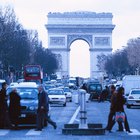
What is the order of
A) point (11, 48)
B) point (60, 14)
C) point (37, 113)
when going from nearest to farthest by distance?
point (37, 113) < point (11, 48) < point (60, 14)

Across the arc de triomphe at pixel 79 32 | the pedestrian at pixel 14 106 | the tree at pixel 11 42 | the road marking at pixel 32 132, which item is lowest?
the road marking at pixel 32 132

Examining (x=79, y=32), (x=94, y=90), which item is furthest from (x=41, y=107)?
(x=79, y=32)

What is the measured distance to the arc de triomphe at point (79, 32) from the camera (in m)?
169

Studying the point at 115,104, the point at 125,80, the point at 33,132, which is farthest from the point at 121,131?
the point at 125,80

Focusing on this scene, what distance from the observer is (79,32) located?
174m

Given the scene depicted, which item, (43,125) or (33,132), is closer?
(33,132)

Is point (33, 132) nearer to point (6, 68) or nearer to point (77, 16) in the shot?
point (6, 68)

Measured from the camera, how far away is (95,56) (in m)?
178

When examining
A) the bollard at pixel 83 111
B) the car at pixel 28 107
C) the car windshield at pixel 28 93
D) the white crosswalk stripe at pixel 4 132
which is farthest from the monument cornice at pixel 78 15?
the bollard at pixel 83 111

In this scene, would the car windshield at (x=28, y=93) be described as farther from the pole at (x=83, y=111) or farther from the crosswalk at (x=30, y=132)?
the pole at (x=83, y=111)

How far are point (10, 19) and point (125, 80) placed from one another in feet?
73.6

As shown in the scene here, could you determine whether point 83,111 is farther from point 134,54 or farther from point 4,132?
point 134,54

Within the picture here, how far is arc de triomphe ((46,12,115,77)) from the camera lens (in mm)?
168750

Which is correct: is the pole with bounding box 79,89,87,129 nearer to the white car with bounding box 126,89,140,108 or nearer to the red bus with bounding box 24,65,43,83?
the white car with bounding box 126,89,140,108
